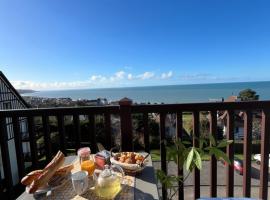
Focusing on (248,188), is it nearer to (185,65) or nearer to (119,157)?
(119,157)

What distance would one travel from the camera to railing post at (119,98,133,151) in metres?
1.93

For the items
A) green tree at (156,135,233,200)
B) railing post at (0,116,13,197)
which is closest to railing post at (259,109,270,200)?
green tree at (156,135,233,200)

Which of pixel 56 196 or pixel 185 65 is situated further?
pixel 185 65

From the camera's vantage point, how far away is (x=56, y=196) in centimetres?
104

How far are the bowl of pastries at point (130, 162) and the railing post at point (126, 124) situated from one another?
527mm

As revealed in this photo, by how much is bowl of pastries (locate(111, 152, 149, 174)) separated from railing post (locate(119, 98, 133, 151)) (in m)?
0.53

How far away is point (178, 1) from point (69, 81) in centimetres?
3033

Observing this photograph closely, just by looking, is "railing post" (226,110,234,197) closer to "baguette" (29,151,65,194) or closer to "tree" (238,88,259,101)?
"tree" (238,88,259,101)

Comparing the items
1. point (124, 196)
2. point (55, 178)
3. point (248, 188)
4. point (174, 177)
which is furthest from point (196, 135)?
point (55, 178)

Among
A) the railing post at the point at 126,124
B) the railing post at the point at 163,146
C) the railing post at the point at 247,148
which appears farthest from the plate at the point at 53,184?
the railing post at the point at 247,148

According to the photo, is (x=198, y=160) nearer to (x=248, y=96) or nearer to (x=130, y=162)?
(x=130, y=162)

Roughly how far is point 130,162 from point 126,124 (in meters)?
0.66

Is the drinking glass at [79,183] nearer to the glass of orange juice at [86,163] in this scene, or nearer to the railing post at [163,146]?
the glass of orange juice at [86,163]

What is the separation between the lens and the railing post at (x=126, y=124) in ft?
6.34
